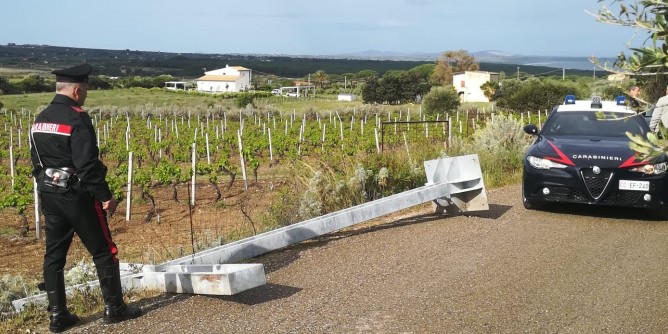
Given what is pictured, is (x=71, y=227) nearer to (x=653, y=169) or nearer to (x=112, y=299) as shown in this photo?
(x=112, y=299)

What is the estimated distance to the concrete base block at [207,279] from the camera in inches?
237

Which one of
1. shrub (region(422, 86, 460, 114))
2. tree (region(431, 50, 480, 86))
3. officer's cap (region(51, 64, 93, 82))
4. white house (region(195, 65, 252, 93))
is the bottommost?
white house (region(195, 65, 252, 93))

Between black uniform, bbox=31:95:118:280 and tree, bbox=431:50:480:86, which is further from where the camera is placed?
tree, bbox=431:50:480:86

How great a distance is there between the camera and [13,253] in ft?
51.1

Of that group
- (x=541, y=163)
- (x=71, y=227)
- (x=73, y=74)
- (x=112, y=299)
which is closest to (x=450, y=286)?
(x=112, y=299)

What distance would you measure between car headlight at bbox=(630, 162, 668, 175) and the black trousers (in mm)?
7125

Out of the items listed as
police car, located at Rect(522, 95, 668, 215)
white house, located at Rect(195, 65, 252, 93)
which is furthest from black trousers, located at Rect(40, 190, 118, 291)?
white house, located at Rect(195, 65, 252, 93)

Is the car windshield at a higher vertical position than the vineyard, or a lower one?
higher

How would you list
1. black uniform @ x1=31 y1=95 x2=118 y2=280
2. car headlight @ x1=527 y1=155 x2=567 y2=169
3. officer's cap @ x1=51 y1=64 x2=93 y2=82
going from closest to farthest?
black uniform @ x1=31 y1=95 x2=118 y2=280
officer's cap @ x1=51 y1=64 x2=93 y2=82
car headlight @ x1=527 y1=155 x2=567 y2=169

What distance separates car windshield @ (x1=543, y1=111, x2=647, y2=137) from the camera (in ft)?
37.8

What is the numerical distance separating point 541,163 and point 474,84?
3748 inches

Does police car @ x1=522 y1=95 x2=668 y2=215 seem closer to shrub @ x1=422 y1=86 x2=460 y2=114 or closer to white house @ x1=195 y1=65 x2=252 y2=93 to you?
shrub @ x1=422 y1=86 x2=460 y2=114

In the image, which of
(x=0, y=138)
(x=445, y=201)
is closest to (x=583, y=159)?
(x=445, y=201)

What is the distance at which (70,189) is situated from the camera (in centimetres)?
564
